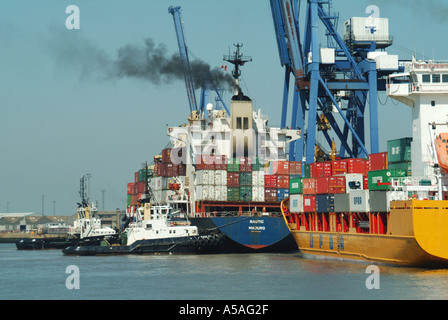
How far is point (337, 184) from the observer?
48.4 metres

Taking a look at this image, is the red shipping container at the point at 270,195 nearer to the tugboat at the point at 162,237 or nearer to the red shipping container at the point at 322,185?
the tugboat at the point at 162,237

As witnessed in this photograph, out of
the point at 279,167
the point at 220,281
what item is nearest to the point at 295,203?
the point at 279,167

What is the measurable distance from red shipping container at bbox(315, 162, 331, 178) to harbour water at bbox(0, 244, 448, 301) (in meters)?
5.79

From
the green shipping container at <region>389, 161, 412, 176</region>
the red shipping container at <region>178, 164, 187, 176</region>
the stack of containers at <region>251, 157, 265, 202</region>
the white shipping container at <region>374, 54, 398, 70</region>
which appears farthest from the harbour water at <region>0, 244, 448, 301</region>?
the white shipping container at <region>374, 54, 398, 70</region>

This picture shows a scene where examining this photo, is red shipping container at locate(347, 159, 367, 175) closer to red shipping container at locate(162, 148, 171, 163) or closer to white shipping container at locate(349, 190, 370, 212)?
white shipping container at locate(349, 190, 370, 212)

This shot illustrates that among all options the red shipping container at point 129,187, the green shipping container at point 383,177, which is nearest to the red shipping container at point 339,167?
the green shipping container at point 383,177

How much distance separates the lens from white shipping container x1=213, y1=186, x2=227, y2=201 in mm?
60938

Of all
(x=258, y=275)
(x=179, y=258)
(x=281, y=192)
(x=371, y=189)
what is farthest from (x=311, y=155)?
(x=258, y=275)

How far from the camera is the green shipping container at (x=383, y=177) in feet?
138

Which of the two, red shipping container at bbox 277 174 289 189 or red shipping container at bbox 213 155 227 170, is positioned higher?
red shipping container at bbox 213 155 227 170

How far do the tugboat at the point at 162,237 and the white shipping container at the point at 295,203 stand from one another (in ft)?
19.1

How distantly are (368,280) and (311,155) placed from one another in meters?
28.2

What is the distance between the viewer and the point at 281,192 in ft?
202
